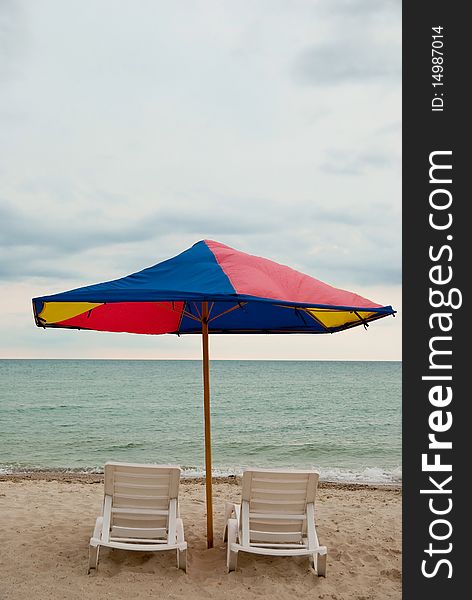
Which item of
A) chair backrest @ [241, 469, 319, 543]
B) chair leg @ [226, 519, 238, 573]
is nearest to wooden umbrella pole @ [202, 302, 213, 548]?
chair leg @ [226, 519, 238, 573]

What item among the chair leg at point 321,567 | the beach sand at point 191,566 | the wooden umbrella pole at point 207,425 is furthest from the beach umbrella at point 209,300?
the chair leg at point 321,567

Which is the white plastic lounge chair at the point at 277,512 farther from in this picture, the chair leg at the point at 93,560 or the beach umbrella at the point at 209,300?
the chair leg at the point at 93,560

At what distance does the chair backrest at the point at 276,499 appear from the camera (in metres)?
4.38

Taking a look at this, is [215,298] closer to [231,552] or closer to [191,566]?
[231,552]

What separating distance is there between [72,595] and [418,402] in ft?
8.37

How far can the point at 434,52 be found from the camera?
388 centimetres

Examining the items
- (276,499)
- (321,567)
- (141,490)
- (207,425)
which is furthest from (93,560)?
(321,567)

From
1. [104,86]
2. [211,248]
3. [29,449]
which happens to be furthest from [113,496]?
[29,449]

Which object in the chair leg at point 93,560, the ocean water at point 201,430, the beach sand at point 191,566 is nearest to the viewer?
the beach sand at point 191,566

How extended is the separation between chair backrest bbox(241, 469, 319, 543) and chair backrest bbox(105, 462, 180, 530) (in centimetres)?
54

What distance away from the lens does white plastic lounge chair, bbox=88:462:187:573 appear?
172 inches

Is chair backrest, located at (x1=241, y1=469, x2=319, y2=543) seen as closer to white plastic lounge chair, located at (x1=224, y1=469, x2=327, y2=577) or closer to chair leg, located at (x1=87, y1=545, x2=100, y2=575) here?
white plastic lounge chair, located at (x1=224, y1=469, x2=327, y2=577)

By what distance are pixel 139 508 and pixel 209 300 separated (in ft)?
5.91

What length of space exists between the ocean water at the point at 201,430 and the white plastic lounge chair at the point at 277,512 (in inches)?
306
